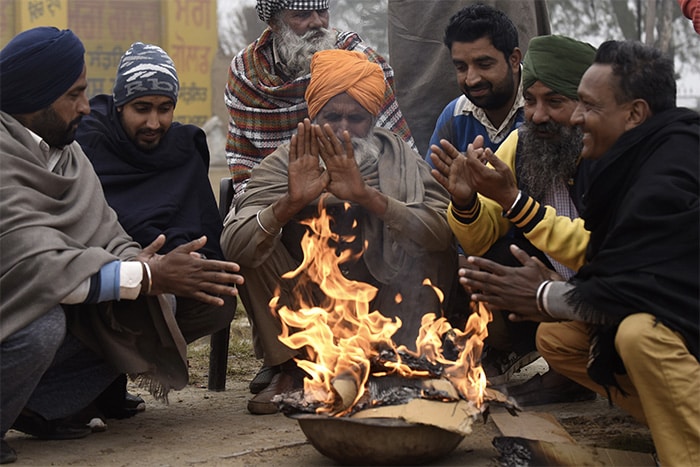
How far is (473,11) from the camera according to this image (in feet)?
19.6

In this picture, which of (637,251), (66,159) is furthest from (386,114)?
(637,251)

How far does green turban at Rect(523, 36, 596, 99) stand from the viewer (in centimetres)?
512

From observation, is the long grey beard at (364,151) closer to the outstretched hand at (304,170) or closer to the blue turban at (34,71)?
Result: the outstretched hand at (304,170)

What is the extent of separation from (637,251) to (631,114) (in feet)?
2.13

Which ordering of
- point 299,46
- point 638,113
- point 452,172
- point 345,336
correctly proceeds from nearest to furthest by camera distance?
point 638,113
point 345,336
point 452,172
point 299,46

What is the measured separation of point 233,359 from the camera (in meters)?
7.09

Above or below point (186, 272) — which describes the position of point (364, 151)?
above

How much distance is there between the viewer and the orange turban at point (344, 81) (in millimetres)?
5582

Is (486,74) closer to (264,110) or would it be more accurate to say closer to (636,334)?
(264,110)

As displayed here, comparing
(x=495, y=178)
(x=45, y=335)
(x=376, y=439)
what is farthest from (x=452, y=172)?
(x=45, y=335)

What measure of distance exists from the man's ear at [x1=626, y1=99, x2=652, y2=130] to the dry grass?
3302 millimetres

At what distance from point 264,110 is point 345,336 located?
2180 millimetres

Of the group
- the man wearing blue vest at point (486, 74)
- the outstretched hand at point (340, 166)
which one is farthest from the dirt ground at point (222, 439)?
the man wearing blue vest at point (486, 74)

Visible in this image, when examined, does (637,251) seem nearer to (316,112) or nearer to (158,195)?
(316,112)
